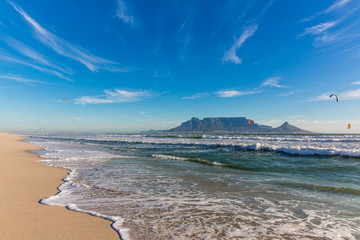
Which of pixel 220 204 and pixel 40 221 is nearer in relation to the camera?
pixel 40 221

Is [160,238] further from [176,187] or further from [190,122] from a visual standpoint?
[190,122]

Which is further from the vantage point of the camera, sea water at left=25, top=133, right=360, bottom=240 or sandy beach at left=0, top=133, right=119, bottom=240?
sea water at left=25, top=133, right=360, bottom=240

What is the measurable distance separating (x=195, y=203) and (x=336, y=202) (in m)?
3.49

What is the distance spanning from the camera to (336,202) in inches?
184

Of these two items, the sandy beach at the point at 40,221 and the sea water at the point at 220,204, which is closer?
the sandy beach at the point at 40,221

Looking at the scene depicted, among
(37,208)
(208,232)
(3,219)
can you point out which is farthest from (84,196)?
(208,232)

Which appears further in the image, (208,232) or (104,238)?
(208,232)

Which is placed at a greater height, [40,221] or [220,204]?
A: [40,221]

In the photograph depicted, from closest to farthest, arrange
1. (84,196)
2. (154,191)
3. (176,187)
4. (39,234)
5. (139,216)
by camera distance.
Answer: (39,234) → (139,216) → (84,196) → (154,191) → (176,187)

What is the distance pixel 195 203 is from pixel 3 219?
3650 mm

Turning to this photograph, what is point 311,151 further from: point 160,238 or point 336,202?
point 160,238

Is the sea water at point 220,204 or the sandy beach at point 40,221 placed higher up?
the sandy beach at point 40,221

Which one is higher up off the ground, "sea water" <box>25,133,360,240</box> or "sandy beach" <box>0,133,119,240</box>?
"sandy beach" <box>0,133,119,240</box>

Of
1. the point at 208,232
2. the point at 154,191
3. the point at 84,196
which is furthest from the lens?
the point at 154,191
